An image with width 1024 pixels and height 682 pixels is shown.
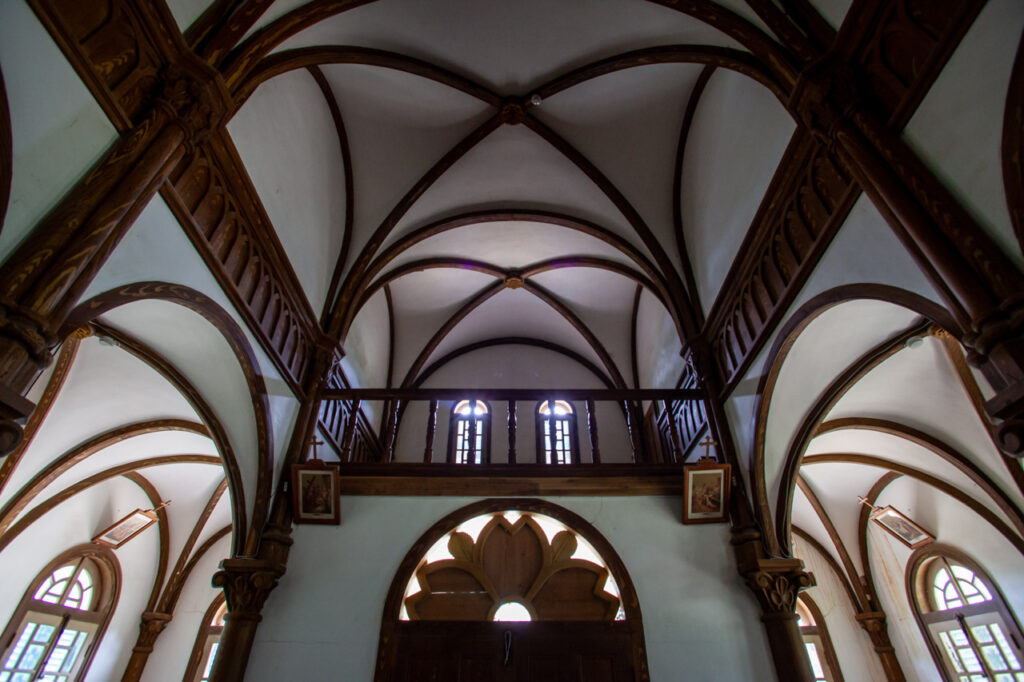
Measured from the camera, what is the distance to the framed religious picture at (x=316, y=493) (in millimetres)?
6465

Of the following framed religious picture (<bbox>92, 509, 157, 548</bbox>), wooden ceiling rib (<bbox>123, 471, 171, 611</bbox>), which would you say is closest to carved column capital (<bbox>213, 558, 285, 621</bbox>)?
framed religious picture (<bbox>92, 509, 157, 548</bbox>)

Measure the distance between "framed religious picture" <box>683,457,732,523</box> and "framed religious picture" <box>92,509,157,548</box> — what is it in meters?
9.73

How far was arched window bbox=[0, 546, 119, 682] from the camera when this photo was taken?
9742mm

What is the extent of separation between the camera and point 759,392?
239 inches

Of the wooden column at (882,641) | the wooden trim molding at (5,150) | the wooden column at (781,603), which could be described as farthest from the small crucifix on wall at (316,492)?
the wooden column at (882,641)

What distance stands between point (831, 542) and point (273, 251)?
1197 cm

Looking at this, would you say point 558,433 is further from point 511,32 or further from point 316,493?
point 511,32

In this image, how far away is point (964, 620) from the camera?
9.47m

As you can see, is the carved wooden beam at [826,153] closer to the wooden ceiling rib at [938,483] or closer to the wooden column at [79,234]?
the wooden ceiling rib at [938,483]

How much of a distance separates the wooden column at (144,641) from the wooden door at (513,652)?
8.34 metres

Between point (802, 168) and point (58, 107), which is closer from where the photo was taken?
point (58, 107)

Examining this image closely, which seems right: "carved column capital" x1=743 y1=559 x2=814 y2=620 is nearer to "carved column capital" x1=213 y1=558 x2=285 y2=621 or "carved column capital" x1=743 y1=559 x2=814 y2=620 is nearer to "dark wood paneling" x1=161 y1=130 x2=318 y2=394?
"carved column capital" x1=213 y1=558 x2=285 y2=621

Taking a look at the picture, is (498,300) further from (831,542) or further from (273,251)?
(831,542)

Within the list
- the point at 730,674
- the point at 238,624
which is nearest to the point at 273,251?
the point at 238,624
